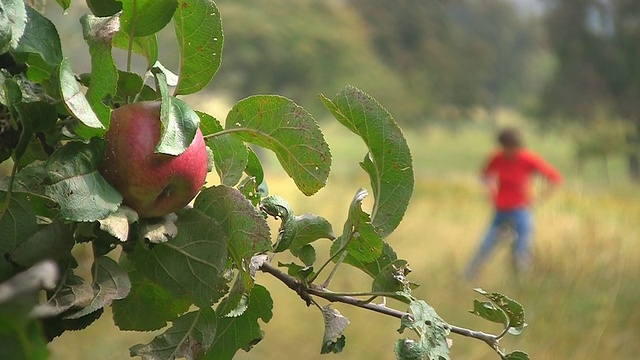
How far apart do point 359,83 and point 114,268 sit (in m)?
10.3

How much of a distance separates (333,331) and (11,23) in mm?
182

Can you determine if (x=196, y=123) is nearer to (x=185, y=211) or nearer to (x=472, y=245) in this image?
(x=185, y=211)

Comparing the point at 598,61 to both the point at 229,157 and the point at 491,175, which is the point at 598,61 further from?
the point at 229,157

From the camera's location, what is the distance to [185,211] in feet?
1.04

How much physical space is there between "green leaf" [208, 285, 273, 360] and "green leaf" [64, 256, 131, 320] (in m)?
0.09

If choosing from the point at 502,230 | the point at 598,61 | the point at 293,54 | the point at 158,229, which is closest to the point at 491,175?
the point at 502,230

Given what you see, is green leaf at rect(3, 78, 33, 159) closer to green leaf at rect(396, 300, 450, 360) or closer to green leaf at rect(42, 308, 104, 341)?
green leaf at rect(42, 308, 104, 341)

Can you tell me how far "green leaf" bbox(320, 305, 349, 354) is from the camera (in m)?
0.34

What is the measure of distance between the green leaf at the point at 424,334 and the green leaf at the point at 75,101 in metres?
0.15

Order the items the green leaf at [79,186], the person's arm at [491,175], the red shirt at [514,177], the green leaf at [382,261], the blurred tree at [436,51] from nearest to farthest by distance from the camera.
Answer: the green leaf at [79,186] → the green leaf at [382,261] → the red shirt at [514,177] → the person's arm at [491,175] → the blurred tree at [436,51]

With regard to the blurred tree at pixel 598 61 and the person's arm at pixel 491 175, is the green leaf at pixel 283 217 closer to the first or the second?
the person's arm at pixel 491 175

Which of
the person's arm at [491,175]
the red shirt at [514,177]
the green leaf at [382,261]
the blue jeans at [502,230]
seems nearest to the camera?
the green leaf at [382,261]

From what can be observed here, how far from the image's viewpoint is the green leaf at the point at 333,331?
339mm

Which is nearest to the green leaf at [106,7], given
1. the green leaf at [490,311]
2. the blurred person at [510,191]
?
the green leaf at [490,311]
